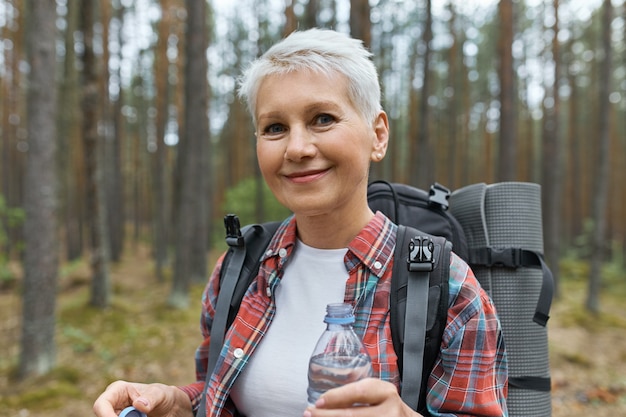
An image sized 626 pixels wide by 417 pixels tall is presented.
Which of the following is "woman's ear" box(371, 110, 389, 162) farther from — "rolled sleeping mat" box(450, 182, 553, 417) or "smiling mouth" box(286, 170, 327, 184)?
"rolled sleeping mat" box(450, 182, 553, 417)

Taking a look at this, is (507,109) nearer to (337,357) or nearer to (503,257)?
(503,257)

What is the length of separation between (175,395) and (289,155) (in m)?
0.93

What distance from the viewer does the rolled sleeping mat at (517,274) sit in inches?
65.0

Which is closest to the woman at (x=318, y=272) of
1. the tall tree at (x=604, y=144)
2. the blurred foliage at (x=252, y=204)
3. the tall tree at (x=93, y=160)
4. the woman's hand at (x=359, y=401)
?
A: the woman's hand at (x=359, y=401)

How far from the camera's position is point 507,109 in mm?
8992

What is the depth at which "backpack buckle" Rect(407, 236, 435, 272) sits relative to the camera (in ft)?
4.22

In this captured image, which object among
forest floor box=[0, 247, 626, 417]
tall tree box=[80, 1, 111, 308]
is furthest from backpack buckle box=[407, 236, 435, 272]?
tall tree box=[80, 1, 111, 308]

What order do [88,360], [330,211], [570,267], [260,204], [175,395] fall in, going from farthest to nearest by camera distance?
[570,267] < [260,204] < [88,360] < [175,395] < [330,211]

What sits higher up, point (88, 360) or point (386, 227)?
point (386, 227)

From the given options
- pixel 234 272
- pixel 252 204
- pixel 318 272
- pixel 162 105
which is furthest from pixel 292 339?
pixel 252 204

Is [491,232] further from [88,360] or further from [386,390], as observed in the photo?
[88,360]

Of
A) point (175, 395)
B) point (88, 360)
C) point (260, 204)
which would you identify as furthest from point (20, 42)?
point (175, 395)

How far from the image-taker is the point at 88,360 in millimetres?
6984

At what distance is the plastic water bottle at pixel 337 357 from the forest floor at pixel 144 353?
17.1 feet
